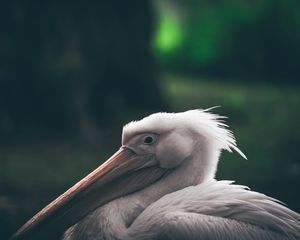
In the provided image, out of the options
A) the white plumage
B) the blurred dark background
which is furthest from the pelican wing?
the blurred dark background

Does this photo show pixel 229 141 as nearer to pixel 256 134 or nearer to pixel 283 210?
pixel 283 210

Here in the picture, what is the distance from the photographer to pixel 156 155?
3.79 meters

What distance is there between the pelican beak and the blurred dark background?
4.37 feet

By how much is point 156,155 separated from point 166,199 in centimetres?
30

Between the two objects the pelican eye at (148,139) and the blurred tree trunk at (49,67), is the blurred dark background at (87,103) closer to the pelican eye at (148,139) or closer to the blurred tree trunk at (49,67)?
the blurred tree trunk at (49,67)

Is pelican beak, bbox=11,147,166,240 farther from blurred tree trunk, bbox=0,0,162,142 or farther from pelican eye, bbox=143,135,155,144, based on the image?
blurred tree trunk, bbox=0,0,162,142

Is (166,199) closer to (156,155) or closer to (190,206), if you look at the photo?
(190,206)

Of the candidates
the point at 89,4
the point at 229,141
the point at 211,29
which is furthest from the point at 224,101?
the point at 229,141

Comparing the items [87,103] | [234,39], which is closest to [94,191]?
[87,103]

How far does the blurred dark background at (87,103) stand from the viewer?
267 inches

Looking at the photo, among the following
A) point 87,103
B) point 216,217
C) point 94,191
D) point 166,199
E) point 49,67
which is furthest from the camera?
point 87,103

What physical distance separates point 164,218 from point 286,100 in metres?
8.36

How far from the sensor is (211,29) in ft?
52.5

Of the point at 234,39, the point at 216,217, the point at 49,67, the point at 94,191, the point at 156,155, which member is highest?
the point at 49,67
